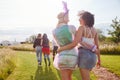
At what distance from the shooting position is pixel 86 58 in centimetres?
640

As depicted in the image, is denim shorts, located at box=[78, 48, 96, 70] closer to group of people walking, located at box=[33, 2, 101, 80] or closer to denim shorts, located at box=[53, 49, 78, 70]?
group of people walking, located at box=[33, 2, 101, 80]

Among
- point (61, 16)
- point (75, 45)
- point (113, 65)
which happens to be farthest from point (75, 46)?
point (113, 65)

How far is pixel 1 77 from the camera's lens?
1437cm

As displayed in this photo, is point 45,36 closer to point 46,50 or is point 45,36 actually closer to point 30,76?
point 46,50

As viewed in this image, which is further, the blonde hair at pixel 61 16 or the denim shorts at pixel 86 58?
the blonde hair at pixel 61 16

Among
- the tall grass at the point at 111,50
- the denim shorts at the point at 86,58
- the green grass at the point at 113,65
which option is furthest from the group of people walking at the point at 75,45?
the tall grass at the point at 111,50

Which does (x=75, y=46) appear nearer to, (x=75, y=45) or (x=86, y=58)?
(x=75, y=45)

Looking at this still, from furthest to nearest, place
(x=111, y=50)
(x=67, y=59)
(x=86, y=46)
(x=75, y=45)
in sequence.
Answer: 1. (x=111, y=50)
2. (x=86, y=46)
3. (x=67, y=59)
4. (x=75, y=45)

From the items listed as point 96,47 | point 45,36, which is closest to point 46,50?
point 45,36

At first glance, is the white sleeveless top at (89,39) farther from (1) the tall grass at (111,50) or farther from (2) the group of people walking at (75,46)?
(1) the tall grass at (111,50)

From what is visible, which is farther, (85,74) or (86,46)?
(86,46)

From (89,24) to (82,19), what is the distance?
0.19 m

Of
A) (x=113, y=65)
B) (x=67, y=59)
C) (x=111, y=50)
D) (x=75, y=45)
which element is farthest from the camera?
(x=111, y=50)

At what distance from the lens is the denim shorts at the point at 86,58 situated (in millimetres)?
6373
